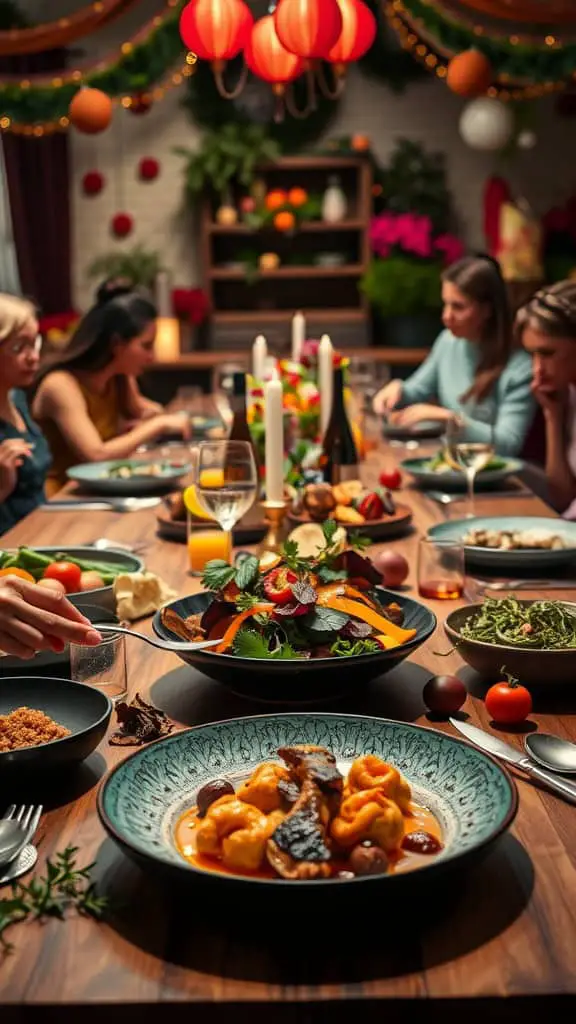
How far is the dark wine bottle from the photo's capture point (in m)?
2.60

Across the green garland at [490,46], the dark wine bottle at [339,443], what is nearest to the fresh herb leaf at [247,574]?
the dark wine bottle at [339,443]

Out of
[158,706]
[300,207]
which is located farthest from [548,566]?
[300,207]

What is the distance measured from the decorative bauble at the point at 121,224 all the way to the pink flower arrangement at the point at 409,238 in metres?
1.45

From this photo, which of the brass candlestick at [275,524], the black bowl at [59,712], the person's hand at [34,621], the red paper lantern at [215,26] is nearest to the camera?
the black bowl at [59,712]

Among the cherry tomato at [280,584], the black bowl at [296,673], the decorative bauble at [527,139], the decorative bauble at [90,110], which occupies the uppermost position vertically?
the decorative bauble at [90,110]

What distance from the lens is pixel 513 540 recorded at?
203 centimetres

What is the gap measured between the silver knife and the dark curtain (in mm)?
5953

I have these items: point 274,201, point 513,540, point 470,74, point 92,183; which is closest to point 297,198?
point 274,201

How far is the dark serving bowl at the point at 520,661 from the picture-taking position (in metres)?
1.33

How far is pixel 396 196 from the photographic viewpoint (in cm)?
719

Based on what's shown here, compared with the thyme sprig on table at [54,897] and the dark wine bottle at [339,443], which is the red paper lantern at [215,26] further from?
the thyme sprig on table at [54,897]

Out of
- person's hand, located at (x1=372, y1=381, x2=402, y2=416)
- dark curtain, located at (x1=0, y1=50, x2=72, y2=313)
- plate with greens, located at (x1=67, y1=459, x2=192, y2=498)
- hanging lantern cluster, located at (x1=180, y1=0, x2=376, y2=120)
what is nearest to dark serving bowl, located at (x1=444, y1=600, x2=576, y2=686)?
plate with greens, located at (x1=67, y1=459, x2=192, y2=498)

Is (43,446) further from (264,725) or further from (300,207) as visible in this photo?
(300,207)

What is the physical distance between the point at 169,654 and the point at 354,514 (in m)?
0.72
